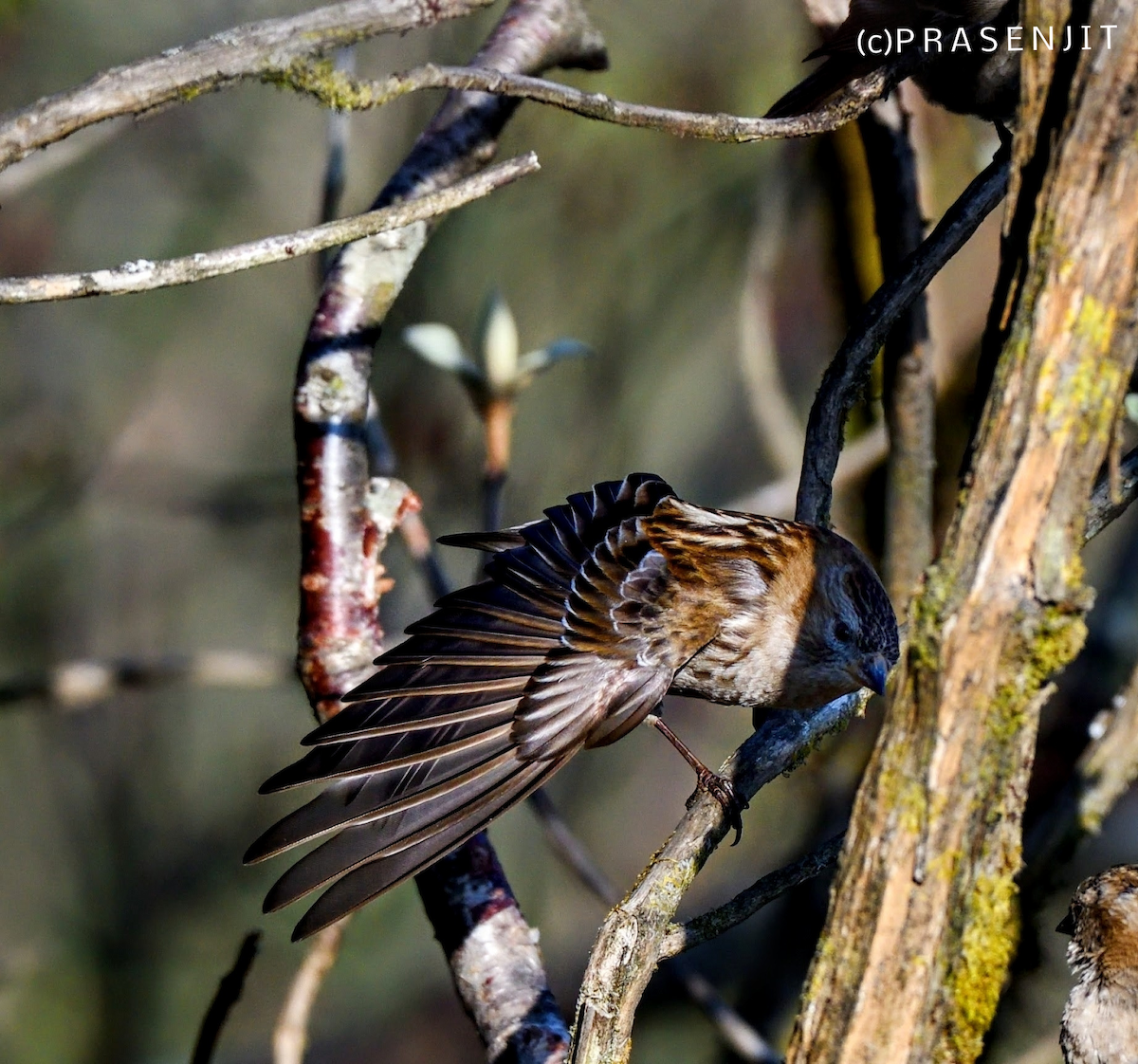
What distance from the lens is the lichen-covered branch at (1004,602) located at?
1108mm

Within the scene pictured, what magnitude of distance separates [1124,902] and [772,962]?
292 centimetres

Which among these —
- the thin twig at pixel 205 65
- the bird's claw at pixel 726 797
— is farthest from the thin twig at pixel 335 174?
the bird's claw at pixel 726 797

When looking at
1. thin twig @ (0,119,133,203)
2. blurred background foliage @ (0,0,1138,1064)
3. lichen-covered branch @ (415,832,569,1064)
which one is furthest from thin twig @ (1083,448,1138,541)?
blurred background foliage @ (0,0,1138,1064)

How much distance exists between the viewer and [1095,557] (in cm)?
555

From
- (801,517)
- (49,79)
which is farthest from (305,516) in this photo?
(49,79)

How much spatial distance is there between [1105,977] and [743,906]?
0.72 meters

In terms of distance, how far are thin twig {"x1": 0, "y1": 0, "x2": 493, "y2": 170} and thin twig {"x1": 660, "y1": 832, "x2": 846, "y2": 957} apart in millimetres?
1341

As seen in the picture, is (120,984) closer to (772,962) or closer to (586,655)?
(772,962)

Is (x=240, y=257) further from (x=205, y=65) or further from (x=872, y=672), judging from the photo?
(x=872, y=672)

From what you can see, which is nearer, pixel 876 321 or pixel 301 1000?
pixel 876 321

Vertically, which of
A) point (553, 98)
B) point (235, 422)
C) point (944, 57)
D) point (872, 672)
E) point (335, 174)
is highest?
point (235, 422)

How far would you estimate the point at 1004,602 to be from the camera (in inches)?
44.1

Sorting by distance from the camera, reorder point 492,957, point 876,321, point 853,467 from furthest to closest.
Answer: point 853,467, point 876,321, point 492,957

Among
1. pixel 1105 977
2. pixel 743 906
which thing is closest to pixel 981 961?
pixel 743 906
